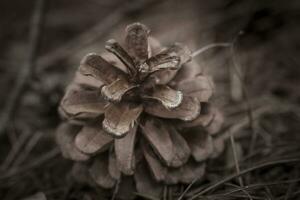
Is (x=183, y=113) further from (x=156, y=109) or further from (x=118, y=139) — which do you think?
(x=118, y=139)

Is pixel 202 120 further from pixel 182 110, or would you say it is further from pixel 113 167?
pixel 113 167

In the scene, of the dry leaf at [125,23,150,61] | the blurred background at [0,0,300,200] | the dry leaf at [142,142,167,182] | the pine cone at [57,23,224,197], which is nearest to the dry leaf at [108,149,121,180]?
the pine cone at [57,23,224,197]

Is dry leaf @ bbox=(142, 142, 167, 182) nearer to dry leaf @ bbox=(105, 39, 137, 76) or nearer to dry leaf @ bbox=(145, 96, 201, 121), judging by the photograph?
dry leaf @ bbox=(145, 96, 201, 121)

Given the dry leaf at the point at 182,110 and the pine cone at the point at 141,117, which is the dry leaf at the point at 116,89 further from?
the dry leaf at the point at 182,110

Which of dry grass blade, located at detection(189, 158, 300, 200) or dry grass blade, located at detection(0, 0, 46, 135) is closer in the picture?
dry grass blade, located at detection(189, 158, 300, 200)

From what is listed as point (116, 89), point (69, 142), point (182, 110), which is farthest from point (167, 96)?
point (69, 142)

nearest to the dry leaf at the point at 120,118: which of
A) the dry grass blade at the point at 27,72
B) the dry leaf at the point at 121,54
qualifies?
the dry leaf at the point at 121,54

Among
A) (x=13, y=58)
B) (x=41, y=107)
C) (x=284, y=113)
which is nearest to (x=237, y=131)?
(x=284, y=113)

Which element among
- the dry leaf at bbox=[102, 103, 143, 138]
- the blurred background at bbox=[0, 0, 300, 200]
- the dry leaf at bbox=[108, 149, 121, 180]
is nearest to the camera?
the dry leaf at bbox=[102, 103, 143, 138]
